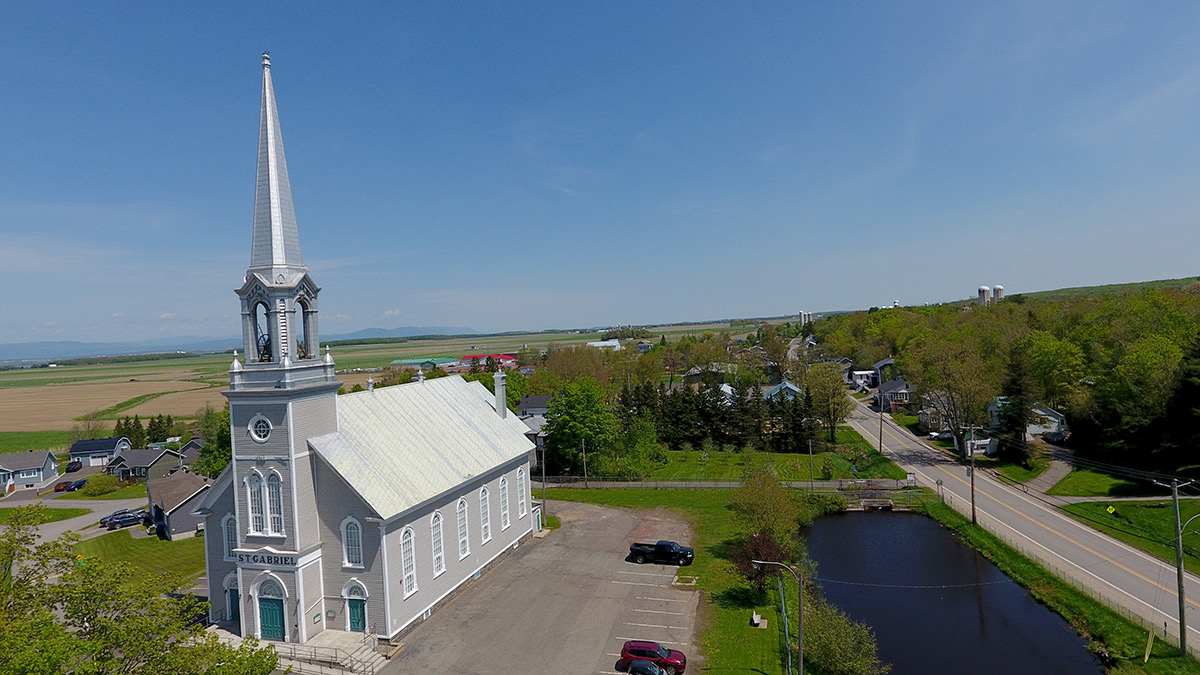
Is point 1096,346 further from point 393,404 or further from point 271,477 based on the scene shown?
point 271,477

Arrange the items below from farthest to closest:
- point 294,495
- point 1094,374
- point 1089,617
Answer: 1. point 1094,374
2. point 1089,617
3. point 294,495

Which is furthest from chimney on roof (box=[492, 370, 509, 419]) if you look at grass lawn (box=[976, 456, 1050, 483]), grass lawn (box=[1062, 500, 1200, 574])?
grass lawn (box=[976, 456, 1050, 483])

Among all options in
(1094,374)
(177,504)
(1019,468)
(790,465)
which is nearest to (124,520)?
(177,504)

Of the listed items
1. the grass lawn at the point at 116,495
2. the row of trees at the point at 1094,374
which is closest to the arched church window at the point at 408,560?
the grass lawn at the point at 116,495

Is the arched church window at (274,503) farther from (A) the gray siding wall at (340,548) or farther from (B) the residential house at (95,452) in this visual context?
(B) the residential house at (95,452)

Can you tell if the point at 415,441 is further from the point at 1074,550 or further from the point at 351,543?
the point at 1074,550

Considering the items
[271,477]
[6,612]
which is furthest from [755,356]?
[6,612]

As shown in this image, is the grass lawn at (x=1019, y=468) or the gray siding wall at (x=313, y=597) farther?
the grass lawn at (x=1019, y=468)
